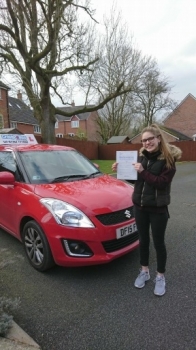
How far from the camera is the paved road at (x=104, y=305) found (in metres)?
2.09

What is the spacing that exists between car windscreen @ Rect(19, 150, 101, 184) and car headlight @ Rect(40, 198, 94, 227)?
2.27 feet

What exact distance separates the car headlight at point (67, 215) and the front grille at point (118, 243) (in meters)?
0.33

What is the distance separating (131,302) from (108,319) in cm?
35

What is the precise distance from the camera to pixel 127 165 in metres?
2.79

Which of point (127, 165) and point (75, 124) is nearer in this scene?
point (127, 165)

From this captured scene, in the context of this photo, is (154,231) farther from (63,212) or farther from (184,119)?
(184,119)

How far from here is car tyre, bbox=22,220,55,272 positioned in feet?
9.84

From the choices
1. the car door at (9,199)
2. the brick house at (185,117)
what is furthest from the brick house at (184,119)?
the car door at (9,199)

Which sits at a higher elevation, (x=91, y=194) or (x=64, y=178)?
(x=64, y=178)

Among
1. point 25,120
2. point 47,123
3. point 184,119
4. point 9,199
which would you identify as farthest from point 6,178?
point 184,119

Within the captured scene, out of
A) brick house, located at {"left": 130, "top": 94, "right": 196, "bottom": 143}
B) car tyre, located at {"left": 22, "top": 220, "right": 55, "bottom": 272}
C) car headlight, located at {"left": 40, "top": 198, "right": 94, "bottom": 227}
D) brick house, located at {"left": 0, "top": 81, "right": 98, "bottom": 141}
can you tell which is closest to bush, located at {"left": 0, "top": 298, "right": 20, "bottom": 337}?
car tyre, located at {"left": 22, "top": 220, "right": 55, "bottom": 272}

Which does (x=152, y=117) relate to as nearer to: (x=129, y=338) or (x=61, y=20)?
(x=61, y=20)

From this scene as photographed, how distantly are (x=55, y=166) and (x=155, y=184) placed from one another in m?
1.98

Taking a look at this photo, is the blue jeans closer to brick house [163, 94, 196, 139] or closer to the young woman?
the young woman
